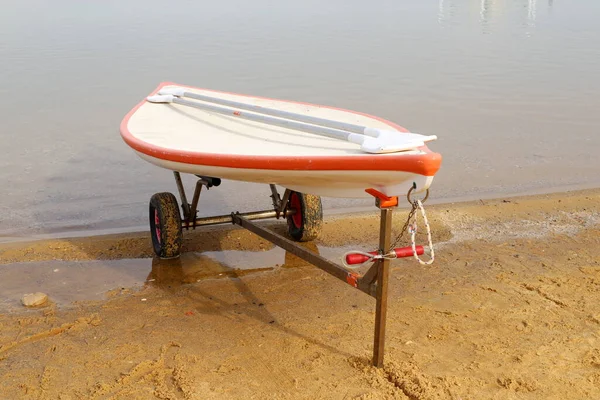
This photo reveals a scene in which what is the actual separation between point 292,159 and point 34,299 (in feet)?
7.77

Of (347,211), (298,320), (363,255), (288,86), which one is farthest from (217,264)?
(288,86)

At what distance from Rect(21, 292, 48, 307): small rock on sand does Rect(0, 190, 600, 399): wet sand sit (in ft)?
0.28

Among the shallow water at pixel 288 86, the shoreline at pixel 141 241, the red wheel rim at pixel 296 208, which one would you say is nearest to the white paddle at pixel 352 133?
the red wheel rim at pixel 296 208

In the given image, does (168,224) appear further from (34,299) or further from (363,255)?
(363,255)

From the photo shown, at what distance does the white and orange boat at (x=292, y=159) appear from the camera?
404 cm

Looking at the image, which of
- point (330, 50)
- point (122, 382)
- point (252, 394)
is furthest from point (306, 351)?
point (330, 50)

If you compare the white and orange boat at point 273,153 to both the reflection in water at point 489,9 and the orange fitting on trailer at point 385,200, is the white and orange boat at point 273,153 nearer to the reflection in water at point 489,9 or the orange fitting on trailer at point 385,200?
the orange fitting on trailer at point 385,200

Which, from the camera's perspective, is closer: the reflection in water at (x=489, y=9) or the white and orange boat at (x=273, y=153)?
the white and orange boat at (x=273, y=153)

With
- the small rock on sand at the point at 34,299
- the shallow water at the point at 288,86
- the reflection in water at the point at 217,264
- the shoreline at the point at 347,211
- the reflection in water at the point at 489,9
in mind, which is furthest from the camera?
the reflection in water at the point at 489,9

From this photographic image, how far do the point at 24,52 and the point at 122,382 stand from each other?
1724 centimetres

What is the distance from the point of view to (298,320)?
4.96m

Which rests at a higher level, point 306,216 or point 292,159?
point 292,159

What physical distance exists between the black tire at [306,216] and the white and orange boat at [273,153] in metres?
0.78

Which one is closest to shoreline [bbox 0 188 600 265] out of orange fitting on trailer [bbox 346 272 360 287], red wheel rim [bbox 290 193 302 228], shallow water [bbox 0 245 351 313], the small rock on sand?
shallow water [bbox 0 245 351 313]
